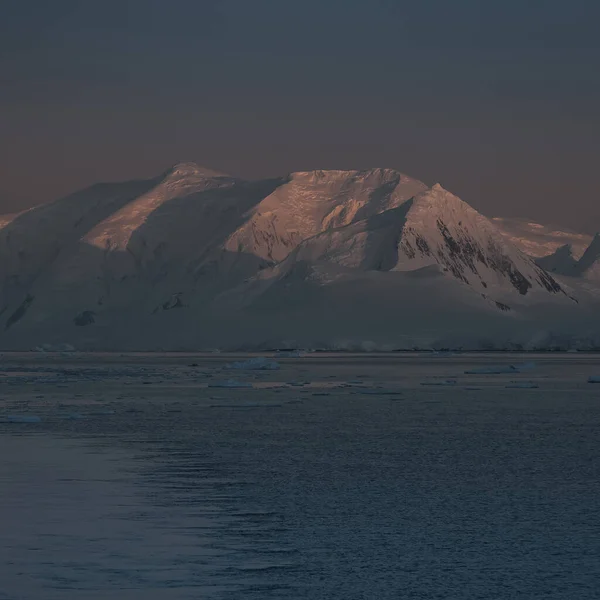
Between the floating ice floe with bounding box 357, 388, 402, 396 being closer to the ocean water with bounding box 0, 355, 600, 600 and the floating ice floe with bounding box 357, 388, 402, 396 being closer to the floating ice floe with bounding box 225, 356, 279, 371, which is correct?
the ocean water with bounding box 0, 355, 600, 600

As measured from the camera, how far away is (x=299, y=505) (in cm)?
1856

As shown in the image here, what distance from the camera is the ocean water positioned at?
1320 centimetres

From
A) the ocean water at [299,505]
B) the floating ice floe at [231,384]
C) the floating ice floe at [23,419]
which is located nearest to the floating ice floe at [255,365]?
the floating ice floe at [231,384]

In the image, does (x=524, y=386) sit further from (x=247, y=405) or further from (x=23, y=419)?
(x=23, y=419)

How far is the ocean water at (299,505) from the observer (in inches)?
520

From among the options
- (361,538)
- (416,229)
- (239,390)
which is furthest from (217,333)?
(361,538)

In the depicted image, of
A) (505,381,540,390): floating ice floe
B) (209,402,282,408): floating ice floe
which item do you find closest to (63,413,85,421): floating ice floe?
(209,402,282,408): floating ice floe

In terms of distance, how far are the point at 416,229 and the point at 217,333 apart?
49.8 m

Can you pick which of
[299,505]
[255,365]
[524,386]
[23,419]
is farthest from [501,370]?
[299,505]

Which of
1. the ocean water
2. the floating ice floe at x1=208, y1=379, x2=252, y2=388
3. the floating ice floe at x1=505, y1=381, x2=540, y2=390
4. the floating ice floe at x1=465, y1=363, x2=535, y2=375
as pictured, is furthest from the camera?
the floating ice floe at x1=465, y1=363, x2=535, y2=375

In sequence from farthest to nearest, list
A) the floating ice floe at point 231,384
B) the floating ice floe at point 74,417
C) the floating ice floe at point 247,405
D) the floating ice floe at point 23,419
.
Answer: the floating ice floe at point 231,384
the floating ice floe at point 247,405
the floating ice floe at point 74,417
the floating ice floe at point 23,419

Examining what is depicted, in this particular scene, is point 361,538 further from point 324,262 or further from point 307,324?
point 324,262

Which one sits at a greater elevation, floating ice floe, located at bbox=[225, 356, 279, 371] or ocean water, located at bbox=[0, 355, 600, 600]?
ocean water, located at bbox=[0, 355, 600, 600]

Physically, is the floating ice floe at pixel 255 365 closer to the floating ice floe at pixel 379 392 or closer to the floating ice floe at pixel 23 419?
the floating ice floe at pixel 379 392
